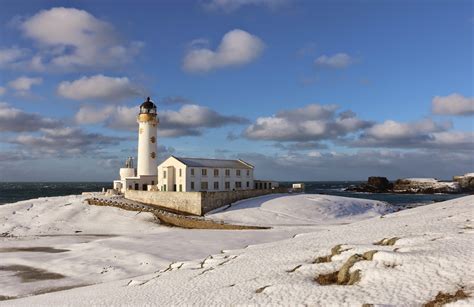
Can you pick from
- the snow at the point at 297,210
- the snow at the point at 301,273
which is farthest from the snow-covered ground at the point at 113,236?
the snow at the point at 301,273

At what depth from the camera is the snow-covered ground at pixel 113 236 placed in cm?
3066

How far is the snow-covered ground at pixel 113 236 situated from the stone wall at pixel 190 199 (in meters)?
2.04

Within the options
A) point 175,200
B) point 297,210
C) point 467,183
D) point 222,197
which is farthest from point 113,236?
point 467,183

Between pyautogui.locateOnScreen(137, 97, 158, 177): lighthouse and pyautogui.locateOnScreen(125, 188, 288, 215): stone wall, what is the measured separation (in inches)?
321

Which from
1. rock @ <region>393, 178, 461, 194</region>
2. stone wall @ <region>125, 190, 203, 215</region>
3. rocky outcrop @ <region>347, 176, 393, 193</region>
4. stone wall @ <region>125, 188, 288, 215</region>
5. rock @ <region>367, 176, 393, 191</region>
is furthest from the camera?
rock @ <region>367, 176, 393, 191</region>

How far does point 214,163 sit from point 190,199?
11843mm

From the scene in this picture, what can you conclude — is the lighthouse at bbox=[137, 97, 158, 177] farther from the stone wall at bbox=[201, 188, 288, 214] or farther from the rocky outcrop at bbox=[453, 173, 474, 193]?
the rocky outcrop at bbox=[453, 173, 474, 193]

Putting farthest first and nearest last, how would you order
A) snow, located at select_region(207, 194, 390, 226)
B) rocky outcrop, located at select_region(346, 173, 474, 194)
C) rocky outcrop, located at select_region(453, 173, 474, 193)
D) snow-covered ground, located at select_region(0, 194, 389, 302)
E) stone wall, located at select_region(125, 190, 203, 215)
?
rocky outcrop, located at select_region(453, 173, 474, 193)
rocky outcrop, located at select_region(346, 173, 474, 194)
stone wall, located at select_region(125, 190, 203, 215)
snow, located at select_region(207, 194, 390, 226)
snow-covered ground, located at select_region(0, 194, 389, 302)

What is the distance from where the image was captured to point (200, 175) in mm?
66250

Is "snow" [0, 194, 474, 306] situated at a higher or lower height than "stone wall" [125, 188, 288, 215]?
lower

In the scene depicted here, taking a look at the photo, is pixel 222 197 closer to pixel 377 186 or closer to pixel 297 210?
pixel 297 210

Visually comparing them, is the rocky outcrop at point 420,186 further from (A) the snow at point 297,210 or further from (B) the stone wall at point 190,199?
(B) the stone wall at point 190,199

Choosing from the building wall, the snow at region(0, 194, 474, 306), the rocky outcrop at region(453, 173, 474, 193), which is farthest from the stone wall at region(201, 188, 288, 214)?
the rocky outcrop at region(453, 173, 474, 193)

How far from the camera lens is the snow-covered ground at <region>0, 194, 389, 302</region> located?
101 ft
